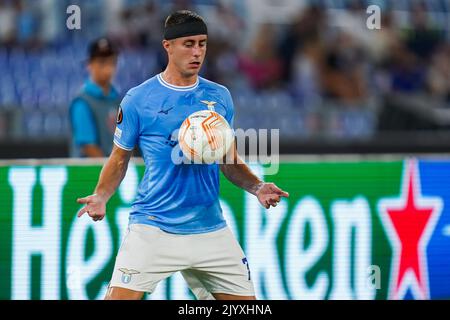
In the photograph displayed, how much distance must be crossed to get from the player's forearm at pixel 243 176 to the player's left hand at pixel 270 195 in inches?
3.4

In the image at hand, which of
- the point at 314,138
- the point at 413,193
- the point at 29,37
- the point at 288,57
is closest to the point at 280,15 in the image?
the point at 288,57

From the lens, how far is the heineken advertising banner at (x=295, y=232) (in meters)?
7.86

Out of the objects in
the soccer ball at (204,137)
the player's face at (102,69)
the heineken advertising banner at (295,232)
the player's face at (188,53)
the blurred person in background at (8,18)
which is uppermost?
the blurred person in background at (8,18)

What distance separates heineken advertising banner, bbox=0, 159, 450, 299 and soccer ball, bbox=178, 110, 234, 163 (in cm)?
235

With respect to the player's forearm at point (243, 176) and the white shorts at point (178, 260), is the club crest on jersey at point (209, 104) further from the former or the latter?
the white shorts at point (178, 260)

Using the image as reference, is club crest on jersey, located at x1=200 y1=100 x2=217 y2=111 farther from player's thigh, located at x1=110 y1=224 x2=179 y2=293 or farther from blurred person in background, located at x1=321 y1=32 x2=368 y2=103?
blurred person in background, located at x1=321 y1=32 x2=368 y2=103

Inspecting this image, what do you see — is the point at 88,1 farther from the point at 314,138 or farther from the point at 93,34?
the point at 314,138

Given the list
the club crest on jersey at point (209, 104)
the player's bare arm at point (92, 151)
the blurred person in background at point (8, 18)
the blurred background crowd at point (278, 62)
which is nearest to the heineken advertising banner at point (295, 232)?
the player's bare arm at point (92, 151)

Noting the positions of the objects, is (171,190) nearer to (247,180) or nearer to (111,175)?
(111,175)

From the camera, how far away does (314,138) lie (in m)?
12.6

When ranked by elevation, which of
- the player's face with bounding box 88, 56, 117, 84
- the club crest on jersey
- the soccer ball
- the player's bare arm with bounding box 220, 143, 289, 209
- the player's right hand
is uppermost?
the player's face with bounding box 88, 56, 117, 84

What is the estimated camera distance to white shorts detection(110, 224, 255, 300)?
18.9ft

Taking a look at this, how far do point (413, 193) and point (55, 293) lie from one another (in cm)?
285

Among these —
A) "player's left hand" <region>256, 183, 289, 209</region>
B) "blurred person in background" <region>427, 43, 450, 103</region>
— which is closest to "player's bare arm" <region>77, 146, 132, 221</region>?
"player's left hand" <region>256, 183, 289, 209</region>
